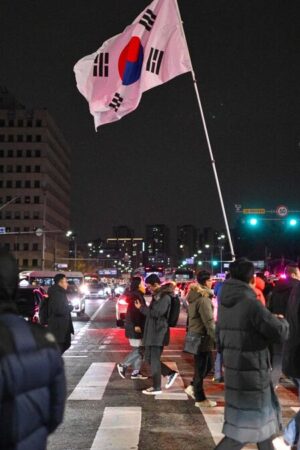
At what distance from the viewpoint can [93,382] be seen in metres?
10.8

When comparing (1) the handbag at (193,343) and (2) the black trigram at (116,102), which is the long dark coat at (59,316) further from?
(2) the black trigram at (116,102)

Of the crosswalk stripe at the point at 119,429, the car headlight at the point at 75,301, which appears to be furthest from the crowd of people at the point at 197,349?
the car headlight at the point at 75,301

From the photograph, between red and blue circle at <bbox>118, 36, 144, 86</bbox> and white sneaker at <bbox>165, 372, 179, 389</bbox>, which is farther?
red and blue circle at <bbox>118, 36, 144, 86</bbox>

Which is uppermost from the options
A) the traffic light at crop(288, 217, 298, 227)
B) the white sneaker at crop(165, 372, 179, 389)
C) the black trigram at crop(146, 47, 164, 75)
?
the black trigram at crop(146, 47, 164, 75)

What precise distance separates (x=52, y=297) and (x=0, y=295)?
7.86m

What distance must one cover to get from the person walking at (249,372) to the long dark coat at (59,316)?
568cm

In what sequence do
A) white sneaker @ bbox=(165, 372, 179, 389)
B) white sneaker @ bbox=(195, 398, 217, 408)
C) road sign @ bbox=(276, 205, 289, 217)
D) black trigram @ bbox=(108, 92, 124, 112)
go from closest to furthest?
white sneaker @ bbox=(195, 398, 217, 408) → white sneaker @ bbox=(165, 372, 179, 389) → black trigram @ bbox=(108, 92, 124, 112) → road sign @ bbox=(276, 205, 289, 217)

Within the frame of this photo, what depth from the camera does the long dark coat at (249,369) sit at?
4.91 m

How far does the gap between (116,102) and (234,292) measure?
7148 mm

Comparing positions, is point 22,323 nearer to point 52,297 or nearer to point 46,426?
point 46,426

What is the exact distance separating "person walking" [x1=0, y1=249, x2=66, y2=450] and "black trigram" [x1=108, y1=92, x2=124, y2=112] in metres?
8.90

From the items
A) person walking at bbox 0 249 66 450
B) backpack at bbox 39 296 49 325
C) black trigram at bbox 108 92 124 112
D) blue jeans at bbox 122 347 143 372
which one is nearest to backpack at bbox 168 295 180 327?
blue jeans at bbox 122 347 143 372

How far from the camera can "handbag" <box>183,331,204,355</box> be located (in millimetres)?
8758

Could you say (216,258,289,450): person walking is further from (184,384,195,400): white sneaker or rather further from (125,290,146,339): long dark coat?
(125,290,146,339): long dark coat
